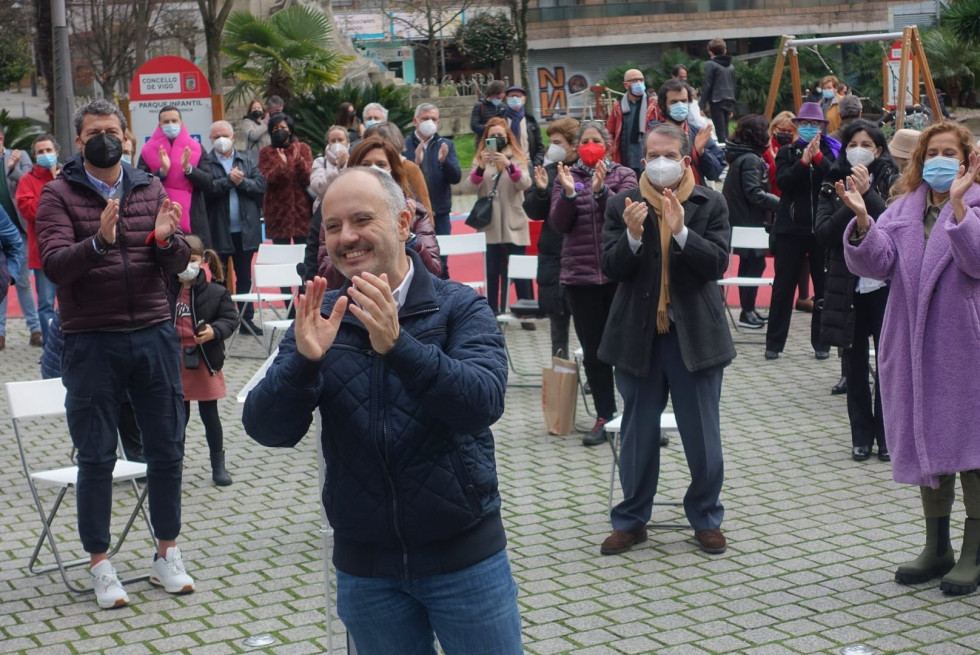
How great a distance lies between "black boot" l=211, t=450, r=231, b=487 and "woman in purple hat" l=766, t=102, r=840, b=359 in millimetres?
4711

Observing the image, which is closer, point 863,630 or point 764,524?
point 863,630

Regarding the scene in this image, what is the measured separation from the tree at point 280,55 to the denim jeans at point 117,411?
22209 mm

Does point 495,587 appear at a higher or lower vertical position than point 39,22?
lower

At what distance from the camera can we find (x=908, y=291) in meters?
5.95

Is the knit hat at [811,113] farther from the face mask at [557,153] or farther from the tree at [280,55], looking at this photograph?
the tree at [280,55]

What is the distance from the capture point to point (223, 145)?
13.0 metres

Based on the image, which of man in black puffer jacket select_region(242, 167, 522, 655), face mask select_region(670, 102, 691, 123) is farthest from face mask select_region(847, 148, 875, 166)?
man in black puffer jacket select_region(242, 167, 522, 655)

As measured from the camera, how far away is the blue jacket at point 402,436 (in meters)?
3.28

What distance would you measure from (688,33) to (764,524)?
51.2 meters

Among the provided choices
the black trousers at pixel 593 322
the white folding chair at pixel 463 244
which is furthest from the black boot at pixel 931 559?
the white folding chair at pixel 463 244

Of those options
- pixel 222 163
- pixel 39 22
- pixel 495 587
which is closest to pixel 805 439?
pixel 495 587

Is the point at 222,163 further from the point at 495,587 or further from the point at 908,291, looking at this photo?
the point at 495,587

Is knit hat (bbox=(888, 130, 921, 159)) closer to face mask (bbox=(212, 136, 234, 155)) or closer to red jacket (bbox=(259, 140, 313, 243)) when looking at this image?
red jacket (bbox=(259, 140, 313, 243))

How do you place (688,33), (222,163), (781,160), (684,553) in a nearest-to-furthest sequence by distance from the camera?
(684,553), (781,160), (222,163), (688,33)
